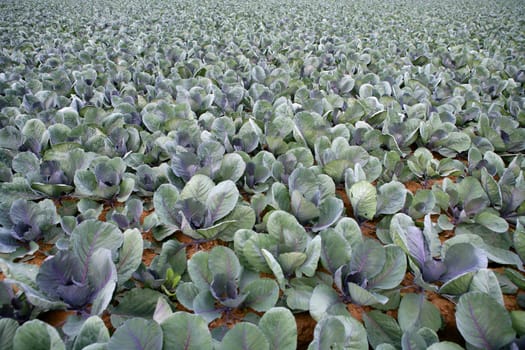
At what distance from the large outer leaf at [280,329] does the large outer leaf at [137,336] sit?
0.88 feet

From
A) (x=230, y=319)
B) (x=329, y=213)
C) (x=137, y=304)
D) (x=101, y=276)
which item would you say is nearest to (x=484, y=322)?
(x=329, y=213)

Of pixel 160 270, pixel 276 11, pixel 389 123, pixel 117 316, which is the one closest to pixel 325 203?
pixel 160 270

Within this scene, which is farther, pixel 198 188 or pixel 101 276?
pixel 198 188

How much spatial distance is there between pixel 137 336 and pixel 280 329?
1.16 feet

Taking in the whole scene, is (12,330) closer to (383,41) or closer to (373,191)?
(373,191)

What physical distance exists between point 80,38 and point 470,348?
545 centimetres

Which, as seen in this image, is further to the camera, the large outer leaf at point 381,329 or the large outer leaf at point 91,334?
the large outer leaf at point 381,329

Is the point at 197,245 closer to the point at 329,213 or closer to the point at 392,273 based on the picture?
the point at 329,213

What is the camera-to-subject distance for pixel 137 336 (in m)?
0.90

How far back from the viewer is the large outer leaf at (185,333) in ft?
3.11

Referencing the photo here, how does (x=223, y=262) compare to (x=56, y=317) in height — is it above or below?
above

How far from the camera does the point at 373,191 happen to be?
1.53 meters

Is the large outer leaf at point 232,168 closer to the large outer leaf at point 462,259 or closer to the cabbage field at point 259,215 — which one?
the cabbage field at point 259,215

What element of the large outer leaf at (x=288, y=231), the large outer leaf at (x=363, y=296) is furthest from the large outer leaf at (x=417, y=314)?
the large outer leaf at (x=288, y=231)
